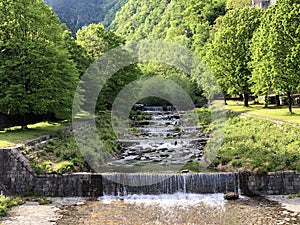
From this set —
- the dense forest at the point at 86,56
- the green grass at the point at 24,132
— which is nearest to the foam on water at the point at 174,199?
the green grass at the point at 24,132

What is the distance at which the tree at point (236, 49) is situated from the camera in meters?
48.1

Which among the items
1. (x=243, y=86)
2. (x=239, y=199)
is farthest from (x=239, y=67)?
(x=239, y=199)

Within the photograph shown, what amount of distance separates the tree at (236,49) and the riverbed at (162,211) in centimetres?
2691

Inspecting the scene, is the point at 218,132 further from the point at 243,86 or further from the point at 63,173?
the point at 63,173

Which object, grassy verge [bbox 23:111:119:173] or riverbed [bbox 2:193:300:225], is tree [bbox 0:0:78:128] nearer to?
grassy verge [bbox 23:111:119:173]

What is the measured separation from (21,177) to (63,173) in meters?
2.33

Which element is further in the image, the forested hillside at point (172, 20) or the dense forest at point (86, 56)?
the forested hillside at point (172, 20)

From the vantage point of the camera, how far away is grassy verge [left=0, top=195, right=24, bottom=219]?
20.0 meters

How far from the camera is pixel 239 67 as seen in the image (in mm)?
48031

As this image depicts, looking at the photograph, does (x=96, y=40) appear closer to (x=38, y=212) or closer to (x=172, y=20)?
(x=38, y=212)

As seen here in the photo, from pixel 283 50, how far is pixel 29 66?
2078 centimetres

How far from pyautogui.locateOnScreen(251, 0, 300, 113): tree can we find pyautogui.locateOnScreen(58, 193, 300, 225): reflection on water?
16307 millimetres

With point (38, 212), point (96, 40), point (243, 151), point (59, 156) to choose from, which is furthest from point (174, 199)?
point (96, 40)

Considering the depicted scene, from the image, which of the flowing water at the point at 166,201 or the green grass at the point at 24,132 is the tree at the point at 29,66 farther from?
the flowing water at the point at 166,201
